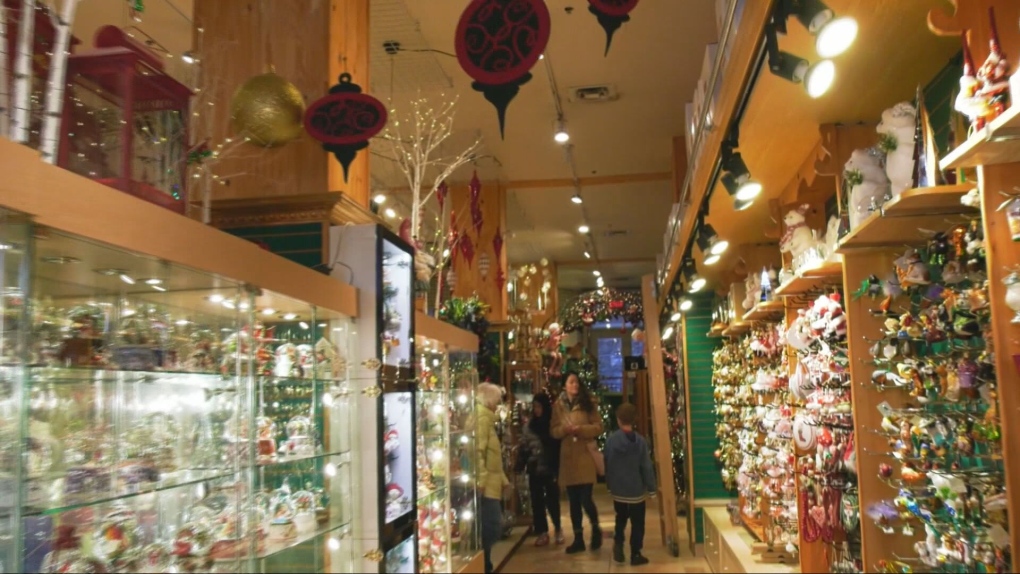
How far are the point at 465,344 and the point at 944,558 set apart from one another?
3.39 meters

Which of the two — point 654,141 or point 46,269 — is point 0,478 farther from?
point 654,141

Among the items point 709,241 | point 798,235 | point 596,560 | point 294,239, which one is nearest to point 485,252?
point 596,560

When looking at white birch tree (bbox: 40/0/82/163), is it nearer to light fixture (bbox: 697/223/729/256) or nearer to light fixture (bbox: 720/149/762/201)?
light fixture (bbox: 720/149/762/201)

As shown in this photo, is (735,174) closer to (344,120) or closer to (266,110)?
(344,120)

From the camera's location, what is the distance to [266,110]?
3566mm

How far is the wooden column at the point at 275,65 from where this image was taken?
3846 millimetres

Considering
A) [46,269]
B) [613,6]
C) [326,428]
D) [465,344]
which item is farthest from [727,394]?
[46,269]

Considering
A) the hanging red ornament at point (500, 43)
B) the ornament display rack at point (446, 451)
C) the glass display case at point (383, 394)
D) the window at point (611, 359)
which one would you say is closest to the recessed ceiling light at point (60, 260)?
the hanging red ornament at point (500, 43)

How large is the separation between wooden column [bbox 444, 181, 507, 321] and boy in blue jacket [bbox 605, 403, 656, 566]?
2212mm

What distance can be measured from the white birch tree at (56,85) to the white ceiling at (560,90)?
0.55m

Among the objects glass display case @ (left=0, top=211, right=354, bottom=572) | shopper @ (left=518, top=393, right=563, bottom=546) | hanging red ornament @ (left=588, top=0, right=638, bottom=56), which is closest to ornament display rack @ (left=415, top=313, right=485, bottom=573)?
glass display case @ (left=0, top=211, right=354, bottom=572)

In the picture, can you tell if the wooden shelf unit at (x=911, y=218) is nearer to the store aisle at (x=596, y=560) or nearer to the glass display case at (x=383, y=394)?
the glass display case at (x=383, y=394)

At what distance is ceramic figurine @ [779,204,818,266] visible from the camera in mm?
4531

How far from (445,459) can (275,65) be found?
2506 mm
